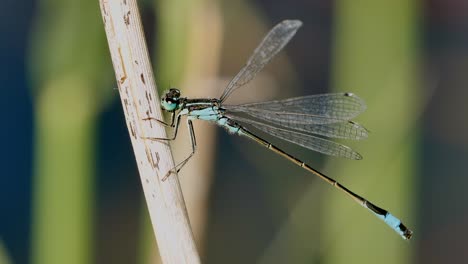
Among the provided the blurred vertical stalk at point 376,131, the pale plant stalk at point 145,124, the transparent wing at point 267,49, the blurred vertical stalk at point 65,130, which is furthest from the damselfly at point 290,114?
the pale plant stalk at point 145,124

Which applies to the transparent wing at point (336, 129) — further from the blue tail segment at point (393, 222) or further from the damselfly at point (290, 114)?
the blue tail segment at point (393, 222)

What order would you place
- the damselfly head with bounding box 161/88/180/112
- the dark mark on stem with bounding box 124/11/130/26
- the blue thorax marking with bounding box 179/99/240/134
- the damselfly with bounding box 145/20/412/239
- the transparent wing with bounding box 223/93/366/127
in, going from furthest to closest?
the transparent wing with bounding box 223/93/366/127, the damselfly with bounding box 145/20/412/239, the blue thorax marking with bounding box 179/99/240/134, the damselfly head with bounding box 161/88/180/112, the dark mark on stem with bounding box 124/11/130/26

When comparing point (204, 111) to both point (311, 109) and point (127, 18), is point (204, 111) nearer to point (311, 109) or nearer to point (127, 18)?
point (311, 109)

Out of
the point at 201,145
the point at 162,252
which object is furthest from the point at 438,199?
the point at 162,252

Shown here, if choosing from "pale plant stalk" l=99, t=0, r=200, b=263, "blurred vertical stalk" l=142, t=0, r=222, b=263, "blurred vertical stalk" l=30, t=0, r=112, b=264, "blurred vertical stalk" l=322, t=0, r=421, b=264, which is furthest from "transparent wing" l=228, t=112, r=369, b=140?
"pale plant stalk" l=99, t=0, r=200, b=263

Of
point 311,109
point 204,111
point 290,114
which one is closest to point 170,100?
point 204,111

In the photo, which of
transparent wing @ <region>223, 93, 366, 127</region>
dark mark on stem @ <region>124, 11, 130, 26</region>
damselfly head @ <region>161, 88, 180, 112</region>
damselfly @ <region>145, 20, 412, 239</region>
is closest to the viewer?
dark mark on stem @ <region>124, 11, 130, 26</region>

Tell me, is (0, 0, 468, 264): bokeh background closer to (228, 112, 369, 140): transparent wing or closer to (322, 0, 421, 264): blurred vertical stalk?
(322, 0, 421, 264): blurred vertical stalk
